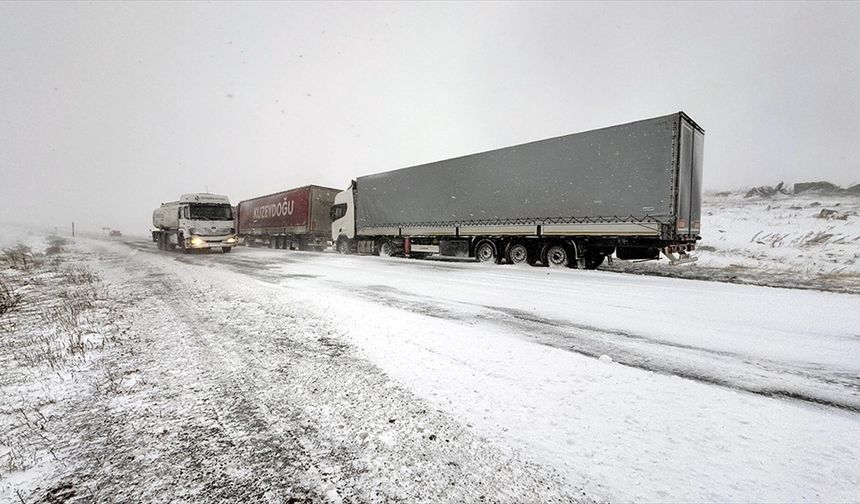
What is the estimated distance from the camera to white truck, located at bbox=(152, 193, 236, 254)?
55.1 feet

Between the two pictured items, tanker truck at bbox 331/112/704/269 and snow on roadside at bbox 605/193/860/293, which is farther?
snow on roadside at bbox 605/193/860/293

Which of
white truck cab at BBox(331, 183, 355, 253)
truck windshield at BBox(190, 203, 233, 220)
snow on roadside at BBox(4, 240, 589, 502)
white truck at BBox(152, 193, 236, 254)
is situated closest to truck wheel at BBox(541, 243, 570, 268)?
snow on roadside at BBox(4, 240, 589, 502)

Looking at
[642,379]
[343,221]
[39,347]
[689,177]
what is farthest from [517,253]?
[39,347]

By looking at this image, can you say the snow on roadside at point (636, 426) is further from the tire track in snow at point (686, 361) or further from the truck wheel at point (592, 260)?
the truck wheel at point (592, 260)

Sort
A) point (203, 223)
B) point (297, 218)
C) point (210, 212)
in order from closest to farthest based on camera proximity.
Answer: point (203, 223)
point (210, 212)
point (297, 218)

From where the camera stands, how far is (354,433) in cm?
216

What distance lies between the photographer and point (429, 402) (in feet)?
8.39

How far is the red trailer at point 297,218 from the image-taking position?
70.7 ft

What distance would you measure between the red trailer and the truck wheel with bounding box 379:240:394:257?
19.4ft

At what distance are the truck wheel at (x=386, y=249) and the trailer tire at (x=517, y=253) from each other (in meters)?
6.57

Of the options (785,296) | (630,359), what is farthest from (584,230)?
(630,359)

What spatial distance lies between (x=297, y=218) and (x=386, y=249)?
8.27 metres

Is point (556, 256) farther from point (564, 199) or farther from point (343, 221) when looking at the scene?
point (343, 221)

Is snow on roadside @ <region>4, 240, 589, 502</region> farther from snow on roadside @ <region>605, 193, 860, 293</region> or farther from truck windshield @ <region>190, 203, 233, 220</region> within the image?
truck windshield @ <region>190, 203, 233, 220</region>
